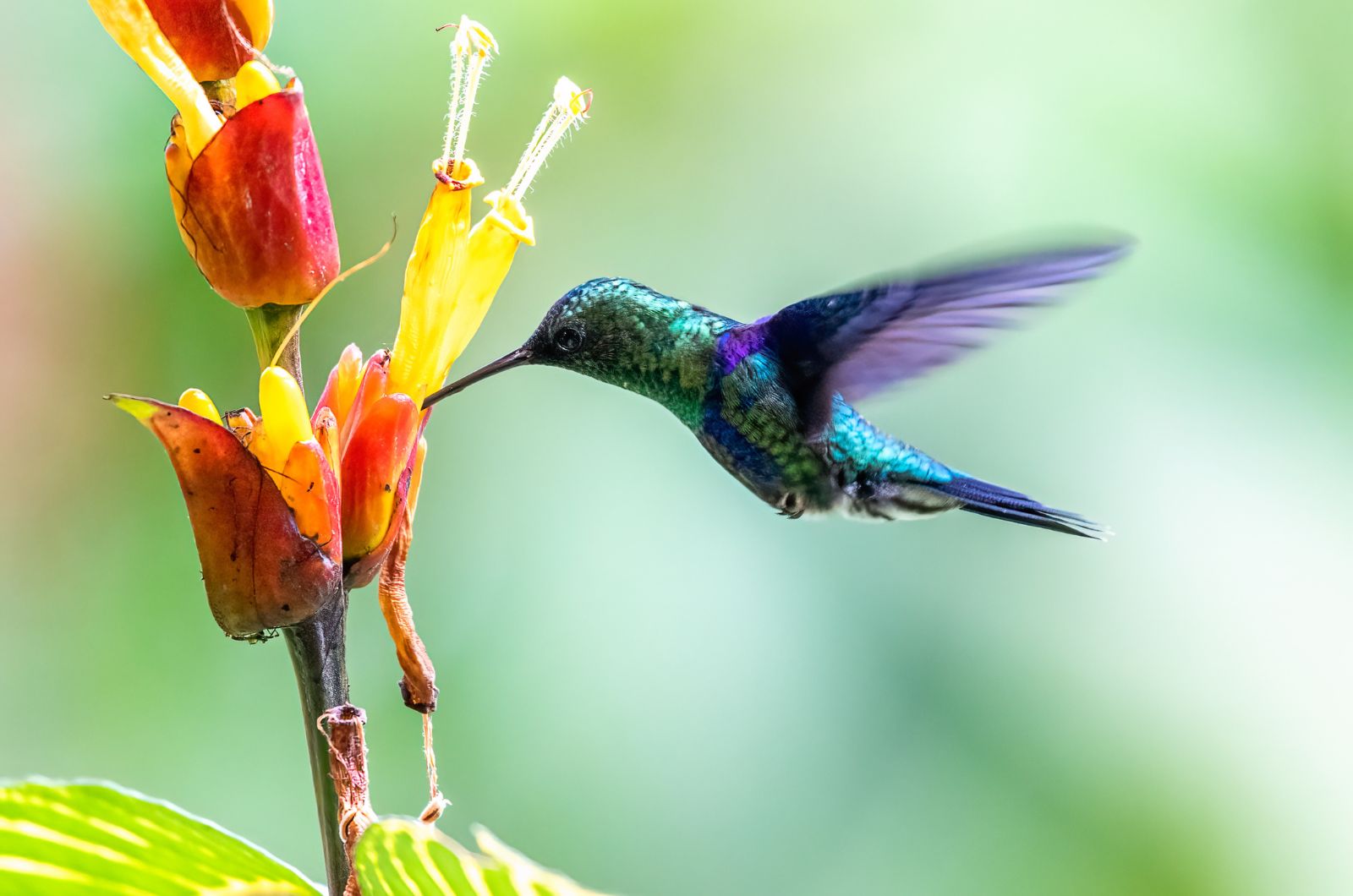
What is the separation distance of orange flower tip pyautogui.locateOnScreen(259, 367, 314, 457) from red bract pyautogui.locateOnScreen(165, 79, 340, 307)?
0.03m

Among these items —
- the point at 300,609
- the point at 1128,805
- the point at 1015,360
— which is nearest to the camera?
the point at 300,609

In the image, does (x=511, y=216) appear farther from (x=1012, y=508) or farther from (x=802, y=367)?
(x=1012, y=508)

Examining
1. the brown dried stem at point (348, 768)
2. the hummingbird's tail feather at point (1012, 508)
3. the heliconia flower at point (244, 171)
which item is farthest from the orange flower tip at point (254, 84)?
the hummingbird's tail feather at point (1012, 508)

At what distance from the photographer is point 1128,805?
1.20 m

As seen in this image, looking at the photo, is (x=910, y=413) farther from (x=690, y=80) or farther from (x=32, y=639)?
(x=32, y=639)

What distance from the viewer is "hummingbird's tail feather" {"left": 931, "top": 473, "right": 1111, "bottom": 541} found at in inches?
26.7

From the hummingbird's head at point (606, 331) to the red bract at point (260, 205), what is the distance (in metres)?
0.21

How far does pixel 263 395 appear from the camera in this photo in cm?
37

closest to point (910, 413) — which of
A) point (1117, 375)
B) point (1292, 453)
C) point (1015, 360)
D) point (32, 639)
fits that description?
point (1015, 360)

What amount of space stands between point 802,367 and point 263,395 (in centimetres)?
34

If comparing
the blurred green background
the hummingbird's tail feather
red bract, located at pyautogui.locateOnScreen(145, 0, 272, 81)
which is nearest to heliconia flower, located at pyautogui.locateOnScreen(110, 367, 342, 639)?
red bract, located at pyautogui.locateOnScreen(145, 0, 272, 81)

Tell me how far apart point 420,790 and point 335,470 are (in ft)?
3.03

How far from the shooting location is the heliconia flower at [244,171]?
1.21ft

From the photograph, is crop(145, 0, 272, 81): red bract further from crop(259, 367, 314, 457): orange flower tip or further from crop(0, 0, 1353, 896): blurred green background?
crop(0, 0, 1353, 896): blurred green background
